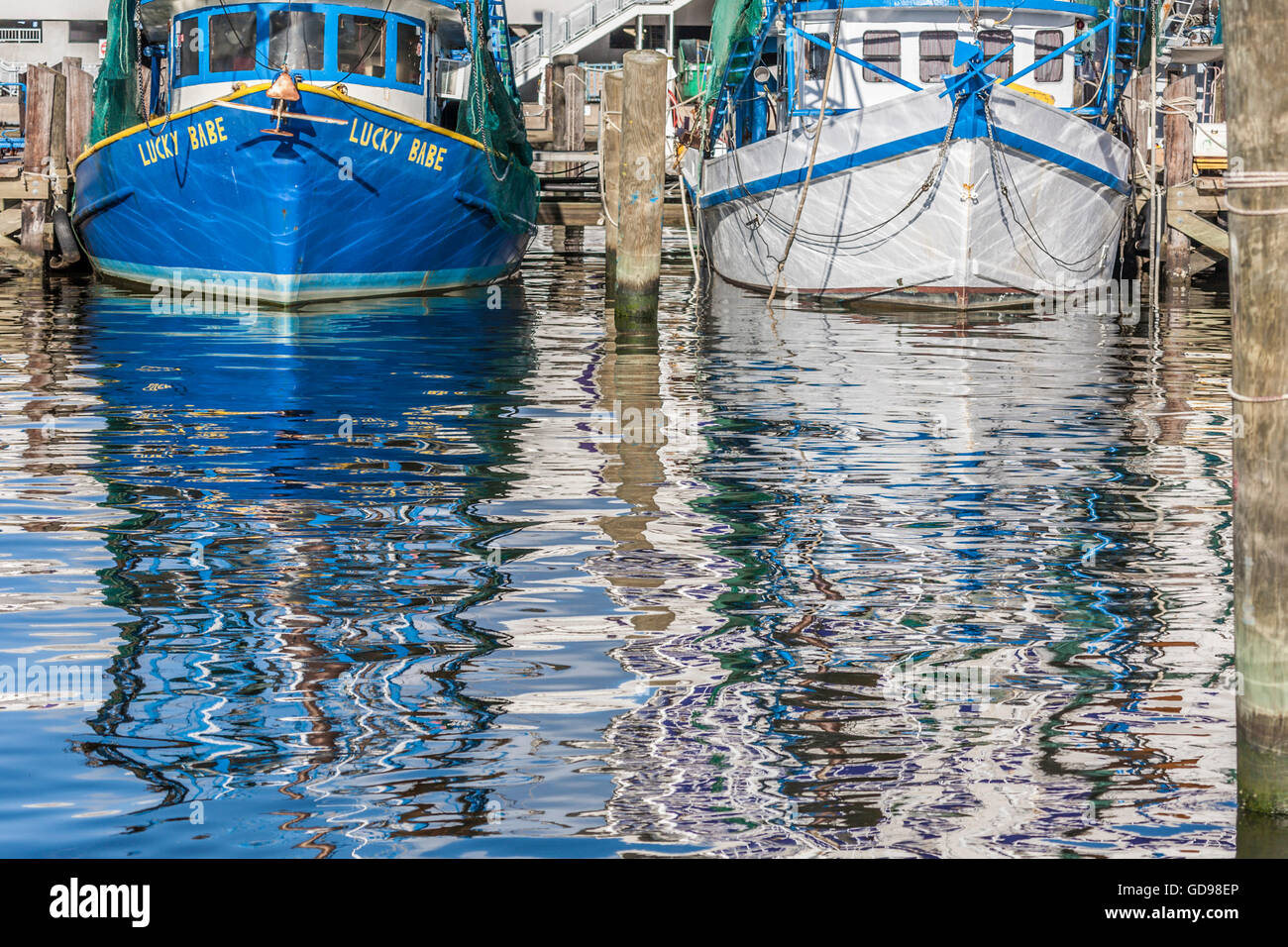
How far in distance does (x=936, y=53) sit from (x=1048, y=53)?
1.54 m

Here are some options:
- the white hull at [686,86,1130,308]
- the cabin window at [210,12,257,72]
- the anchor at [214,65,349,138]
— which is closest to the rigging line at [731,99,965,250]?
the white hull at [686,86,1130,308]

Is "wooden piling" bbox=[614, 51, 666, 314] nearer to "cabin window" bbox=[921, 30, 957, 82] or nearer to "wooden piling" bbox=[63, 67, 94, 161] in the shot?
"cabin window" bbox=[921, 30, 957, 82]

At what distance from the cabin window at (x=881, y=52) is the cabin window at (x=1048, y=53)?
1.84m

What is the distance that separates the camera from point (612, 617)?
670cm

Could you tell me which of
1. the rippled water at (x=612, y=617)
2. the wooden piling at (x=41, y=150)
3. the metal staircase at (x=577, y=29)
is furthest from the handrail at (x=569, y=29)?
the rippled water at (x=612, y=617)

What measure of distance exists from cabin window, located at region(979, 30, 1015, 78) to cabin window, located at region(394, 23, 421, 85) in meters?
7.12

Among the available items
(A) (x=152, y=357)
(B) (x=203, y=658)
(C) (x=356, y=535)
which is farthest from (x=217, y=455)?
(A) (x=152, y=357)

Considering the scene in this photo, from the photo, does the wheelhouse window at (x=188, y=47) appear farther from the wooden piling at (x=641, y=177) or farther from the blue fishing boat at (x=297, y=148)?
the wooden piling at (x=641, y=177)

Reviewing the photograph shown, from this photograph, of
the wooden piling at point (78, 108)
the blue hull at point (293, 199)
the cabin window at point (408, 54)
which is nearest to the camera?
the blue hull at point (293, 199)

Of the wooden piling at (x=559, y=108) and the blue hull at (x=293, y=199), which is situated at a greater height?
the wooden piling at (x=559, y=108)

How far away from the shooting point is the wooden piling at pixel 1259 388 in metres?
4.29

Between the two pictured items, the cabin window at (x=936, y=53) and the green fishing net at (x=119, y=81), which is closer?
the cabin window at (x=936, y=53)

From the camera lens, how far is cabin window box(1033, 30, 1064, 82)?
2134 centimetres
